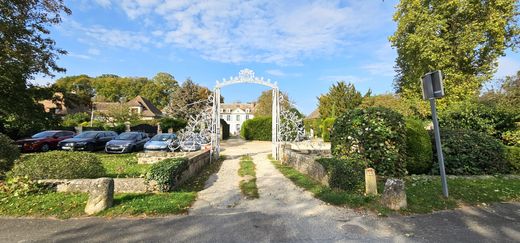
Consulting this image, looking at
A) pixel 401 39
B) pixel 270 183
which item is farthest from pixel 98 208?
pixel 401 39

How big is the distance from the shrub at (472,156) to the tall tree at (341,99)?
88.9 ft

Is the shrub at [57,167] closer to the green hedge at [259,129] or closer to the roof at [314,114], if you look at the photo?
the green hedge at [259,129]

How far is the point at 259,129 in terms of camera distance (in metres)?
A: 32.8

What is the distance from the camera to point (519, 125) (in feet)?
36.0

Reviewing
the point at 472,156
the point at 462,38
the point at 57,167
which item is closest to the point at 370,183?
the point at 472,156

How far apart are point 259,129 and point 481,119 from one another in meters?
23.3

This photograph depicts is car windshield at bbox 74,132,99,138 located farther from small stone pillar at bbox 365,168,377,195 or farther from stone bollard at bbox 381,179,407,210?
stone bollard at bbox 381,179,407,210

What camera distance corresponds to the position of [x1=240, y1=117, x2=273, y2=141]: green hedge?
32.2 m

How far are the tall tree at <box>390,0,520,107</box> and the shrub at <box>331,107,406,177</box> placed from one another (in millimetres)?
13407

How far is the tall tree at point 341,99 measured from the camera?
3719cm

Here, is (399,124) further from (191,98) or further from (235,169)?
(191,98)

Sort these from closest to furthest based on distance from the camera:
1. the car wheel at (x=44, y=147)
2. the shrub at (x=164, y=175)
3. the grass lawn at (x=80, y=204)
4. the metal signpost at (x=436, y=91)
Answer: the grass lawn at (x=80, y=204) → the metal signpost at (x=436, y=91) → the shrub at (x=164, y=175) → the car wheel at (x=44, y=147)

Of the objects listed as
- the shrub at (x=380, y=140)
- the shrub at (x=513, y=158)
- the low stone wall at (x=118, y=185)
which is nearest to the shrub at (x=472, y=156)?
the shrub at (x=513, y=158)

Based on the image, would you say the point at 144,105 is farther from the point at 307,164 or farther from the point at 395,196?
the point at 395,196
